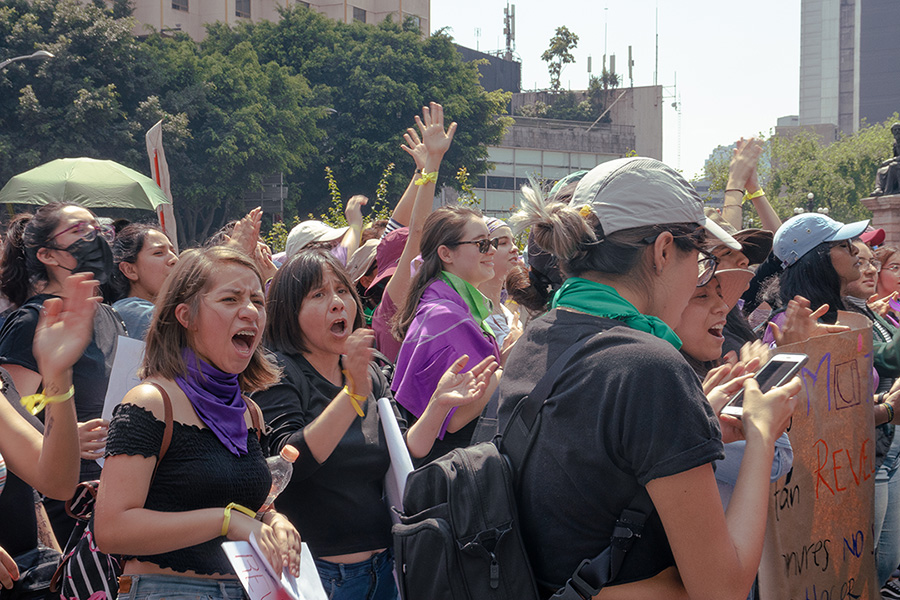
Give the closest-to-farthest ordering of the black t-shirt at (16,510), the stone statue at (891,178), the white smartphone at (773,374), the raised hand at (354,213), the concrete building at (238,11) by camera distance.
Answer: the white smartphone at (773,374)
the black t-shirt at (16,510)
the raised hand at (354,213)
the stone statue at (891,178)
the concrete building at (238,11)

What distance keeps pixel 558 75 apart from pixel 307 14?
1527 inches

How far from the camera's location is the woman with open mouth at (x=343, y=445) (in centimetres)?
277

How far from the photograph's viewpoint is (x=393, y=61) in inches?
1610

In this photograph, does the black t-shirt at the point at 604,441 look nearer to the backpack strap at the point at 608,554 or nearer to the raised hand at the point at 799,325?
the backpack strap at the point at 608,554

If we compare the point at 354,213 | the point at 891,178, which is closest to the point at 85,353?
the point at 354,213

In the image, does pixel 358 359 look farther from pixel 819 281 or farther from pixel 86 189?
pixel 86 189

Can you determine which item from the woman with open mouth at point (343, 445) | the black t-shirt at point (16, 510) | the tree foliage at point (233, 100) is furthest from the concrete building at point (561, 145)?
the black t-shirt at point (16, 510)

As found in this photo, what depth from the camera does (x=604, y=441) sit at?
1772 mm

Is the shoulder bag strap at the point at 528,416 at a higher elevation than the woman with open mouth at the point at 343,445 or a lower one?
higher

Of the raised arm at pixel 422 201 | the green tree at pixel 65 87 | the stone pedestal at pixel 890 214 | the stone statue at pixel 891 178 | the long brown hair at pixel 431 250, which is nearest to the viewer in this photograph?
the long brown hair at pixel 431 250

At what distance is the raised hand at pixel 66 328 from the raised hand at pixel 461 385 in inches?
44.8

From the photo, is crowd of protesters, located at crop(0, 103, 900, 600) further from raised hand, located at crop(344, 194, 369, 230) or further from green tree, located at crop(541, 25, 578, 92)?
green tree, located at crop(541, 25, 578, 92)

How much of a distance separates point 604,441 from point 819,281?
9.47ft

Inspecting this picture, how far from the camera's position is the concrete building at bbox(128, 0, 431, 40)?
45.4 meters
